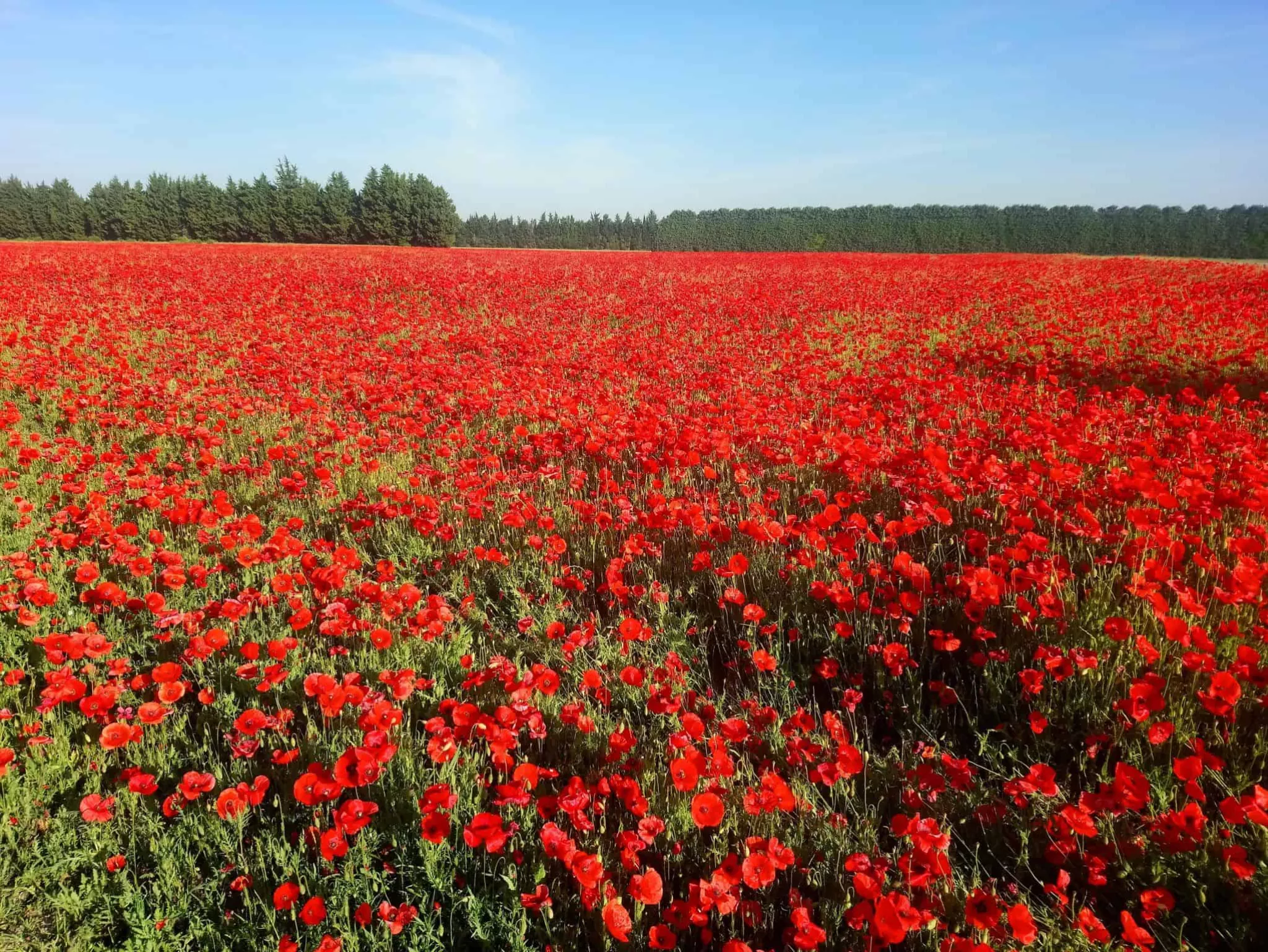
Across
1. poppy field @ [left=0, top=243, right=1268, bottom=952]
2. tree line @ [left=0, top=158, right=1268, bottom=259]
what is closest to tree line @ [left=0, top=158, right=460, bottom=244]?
tree line @ [left=0, top=158, right=1268, bottom=259]

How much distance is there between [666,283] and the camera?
67.7 ft

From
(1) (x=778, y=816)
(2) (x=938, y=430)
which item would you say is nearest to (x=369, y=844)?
(1) (x=778, y=816)

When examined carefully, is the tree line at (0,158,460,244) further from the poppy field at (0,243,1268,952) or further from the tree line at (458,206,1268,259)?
the poppy field at (0,243,1268,952)

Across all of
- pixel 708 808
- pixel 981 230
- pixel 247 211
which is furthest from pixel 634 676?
pixel 981 230

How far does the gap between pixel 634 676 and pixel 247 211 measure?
69644 mm

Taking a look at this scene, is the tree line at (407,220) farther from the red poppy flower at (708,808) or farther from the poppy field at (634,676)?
the red poppy flower at (708,808)

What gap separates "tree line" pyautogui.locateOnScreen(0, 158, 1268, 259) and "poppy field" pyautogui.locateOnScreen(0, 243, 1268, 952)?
58.3 metres

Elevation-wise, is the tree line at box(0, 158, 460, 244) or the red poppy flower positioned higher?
the tree line at box(0, 158, 460, 244)

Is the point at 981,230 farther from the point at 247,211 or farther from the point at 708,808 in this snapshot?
the point at 708,808

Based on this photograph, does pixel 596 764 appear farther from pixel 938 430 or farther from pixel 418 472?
pixel 938 430

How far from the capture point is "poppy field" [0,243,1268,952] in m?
2.05

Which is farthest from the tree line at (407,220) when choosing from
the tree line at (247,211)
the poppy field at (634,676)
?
the poppy field at (634,676)

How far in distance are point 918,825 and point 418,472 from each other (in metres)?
4.13

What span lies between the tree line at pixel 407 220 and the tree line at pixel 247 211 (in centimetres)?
10
